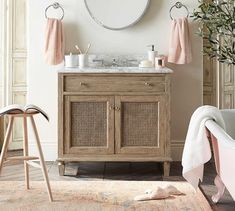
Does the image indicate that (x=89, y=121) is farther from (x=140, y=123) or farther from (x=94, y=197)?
(x=94, y=197)

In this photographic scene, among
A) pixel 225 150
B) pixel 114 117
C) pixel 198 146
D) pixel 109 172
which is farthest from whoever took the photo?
pixel 109 172

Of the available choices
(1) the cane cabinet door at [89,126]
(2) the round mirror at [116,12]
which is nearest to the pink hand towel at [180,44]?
(2) the round mirror at [116,12]

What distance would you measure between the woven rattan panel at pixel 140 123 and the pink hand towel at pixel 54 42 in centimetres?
93

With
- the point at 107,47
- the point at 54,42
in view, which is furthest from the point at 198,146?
the point at 54,42

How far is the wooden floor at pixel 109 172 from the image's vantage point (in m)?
4.29

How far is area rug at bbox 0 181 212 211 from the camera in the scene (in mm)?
3410

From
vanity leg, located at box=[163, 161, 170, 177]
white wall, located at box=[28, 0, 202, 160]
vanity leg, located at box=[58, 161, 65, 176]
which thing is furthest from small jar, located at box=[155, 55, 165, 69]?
vanity leg, located at box=[58, 161, 65, 176]

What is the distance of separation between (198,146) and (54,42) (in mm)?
2180

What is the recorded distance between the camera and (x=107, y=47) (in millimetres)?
4938

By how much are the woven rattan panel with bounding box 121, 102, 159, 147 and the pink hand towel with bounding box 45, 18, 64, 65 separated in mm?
933

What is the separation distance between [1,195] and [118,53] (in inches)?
76.9

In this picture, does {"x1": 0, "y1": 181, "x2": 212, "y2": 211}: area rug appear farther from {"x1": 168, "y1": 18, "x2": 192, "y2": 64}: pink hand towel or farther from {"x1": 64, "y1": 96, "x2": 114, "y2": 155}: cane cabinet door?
{"x1": 168, "y1": 18, "x2": 192, "y2": 64}: pink hand towel

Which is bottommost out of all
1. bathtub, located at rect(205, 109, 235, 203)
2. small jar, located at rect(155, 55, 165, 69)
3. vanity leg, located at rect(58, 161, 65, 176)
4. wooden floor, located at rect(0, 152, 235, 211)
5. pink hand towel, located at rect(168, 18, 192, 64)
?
wooden floor, located at rect(0, 152, 235, 211)

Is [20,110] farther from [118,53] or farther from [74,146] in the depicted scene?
[118,53]
